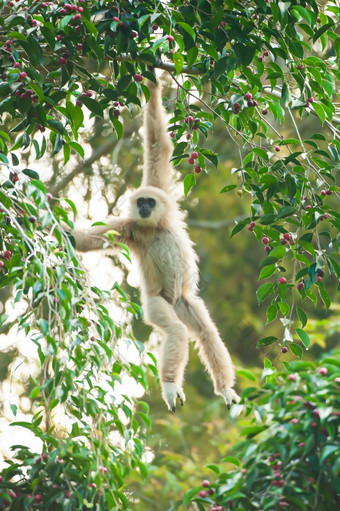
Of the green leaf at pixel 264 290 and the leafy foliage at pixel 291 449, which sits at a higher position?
the green leaf at pixel 264 290

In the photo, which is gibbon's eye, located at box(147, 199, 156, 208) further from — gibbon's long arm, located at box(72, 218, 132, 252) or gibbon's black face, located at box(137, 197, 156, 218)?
gibbon's long arm, located at box(72, 218, 132, 252)

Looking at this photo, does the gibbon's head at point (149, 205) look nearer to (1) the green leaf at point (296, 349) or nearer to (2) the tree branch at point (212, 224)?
(1) the green leaf at point (296, 349)

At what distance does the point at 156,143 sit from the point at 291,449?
149 inches

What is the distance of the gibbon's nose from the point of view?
6441 mm

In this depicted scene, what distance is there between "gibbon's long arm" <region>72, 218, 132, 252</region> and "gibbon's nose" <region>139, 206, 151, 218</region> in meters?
0.22

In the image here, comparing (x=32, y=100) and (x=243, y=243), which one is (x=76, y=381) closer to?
(x=32, y=100)

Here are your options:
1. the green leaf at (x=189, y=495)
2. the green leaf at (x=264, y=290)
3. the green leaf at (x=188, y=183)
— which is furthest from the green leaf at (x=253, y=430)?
the green leaf at (x=188, y=183)

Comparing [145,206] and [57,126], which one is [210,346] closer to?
[145,206]

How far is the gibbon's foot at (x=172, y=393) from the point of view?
5.80m

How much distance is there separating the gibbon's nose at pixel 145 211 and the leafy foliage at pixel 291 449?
3297 millimetres

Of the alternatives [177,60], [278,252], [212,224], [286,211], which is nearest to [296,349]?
[278,252]

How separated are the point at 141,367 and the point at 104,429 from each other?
40 cm

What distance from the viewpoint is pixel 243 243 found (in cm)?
1245

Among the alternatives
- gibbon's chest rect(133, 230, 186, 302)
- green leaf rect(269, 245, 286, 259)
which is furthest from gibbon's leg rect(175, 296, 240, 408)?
green leaf rect(269, 245, 286, 259)
